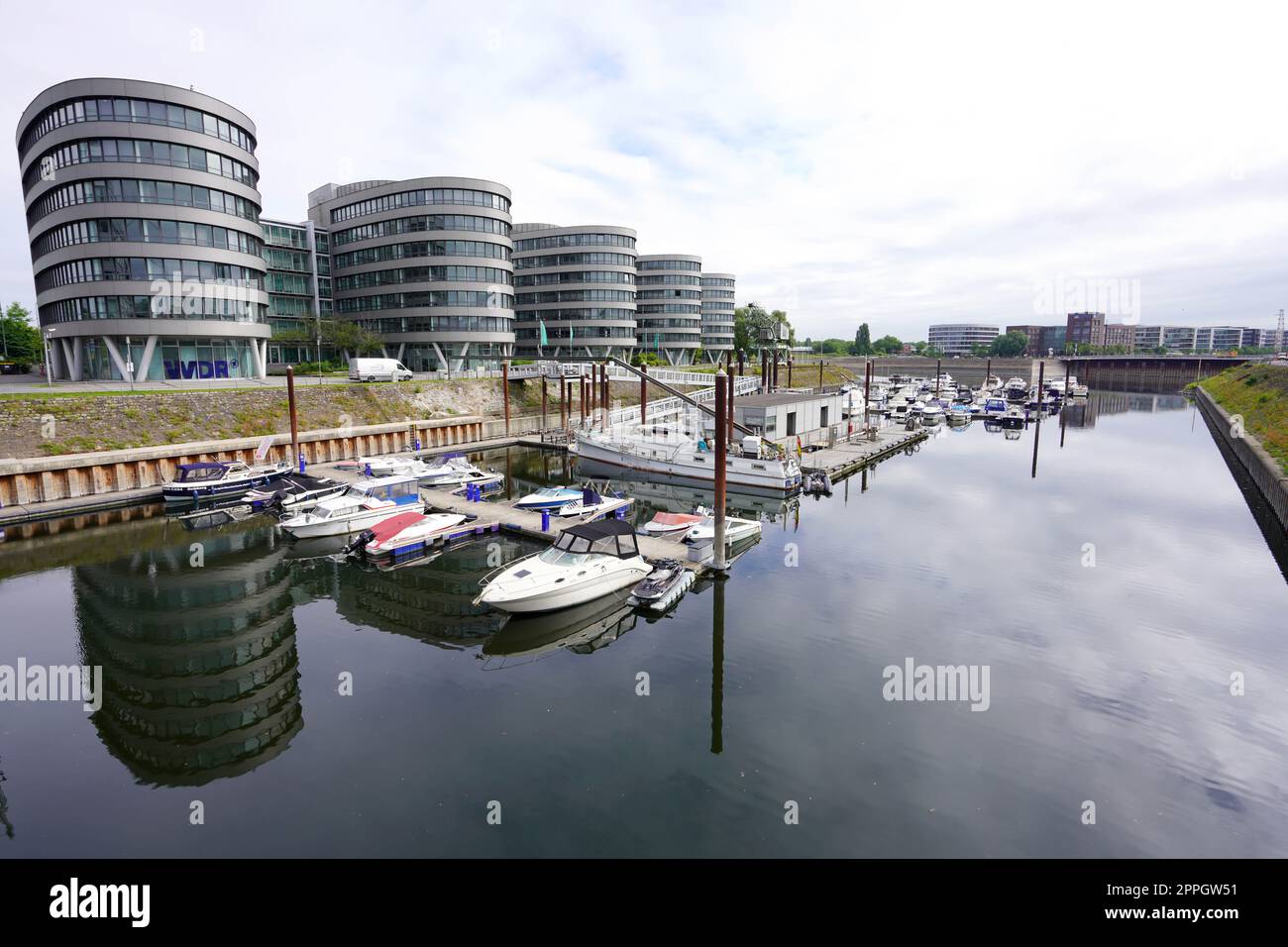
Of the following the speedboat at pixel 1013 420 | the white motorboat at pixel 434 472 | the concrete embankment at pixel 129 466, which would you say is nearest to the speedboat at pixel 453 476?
the white motorboat at pixel 434 472

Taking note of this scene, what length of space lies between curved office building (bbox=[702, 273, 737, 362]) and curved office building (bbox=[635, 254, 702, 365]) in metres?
16.4

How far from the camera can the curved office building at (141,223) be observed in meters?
57.4

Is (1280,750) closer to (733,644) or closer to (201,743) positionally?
(733,644)

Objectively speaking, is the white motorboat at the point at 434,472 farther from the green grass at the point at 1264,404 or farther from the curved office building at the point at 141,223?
the green grass at the point at 1264,404

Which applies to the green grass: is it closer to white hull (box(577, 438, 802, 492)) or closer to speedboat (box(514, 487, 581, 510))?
white hull (box(577, 438, 802, 492))

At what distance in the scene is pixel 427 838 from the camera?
1326 cm

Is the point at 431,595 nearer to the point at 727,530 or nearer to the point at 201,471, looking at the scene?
the point at 727,530

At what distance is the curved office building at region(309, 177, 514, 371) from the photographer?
87312 mm

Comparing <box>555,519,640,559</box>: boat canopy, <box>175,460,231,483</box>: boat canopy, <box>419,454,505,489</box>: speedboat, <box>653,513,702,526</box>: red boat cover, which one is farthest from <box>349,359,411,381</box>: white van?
<box>555,519,640,559</box>: boat canopy

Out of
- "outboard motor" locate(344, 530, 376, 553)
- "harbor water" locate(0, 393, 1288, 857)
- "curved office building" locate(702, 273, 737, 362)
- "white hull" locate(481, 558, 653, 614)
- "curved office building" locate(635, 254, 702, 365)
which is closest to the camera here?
"harbor water" locate(0, 393, 1288, 857)

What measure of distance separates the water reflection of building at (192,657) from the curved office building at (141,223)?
40.1 m
